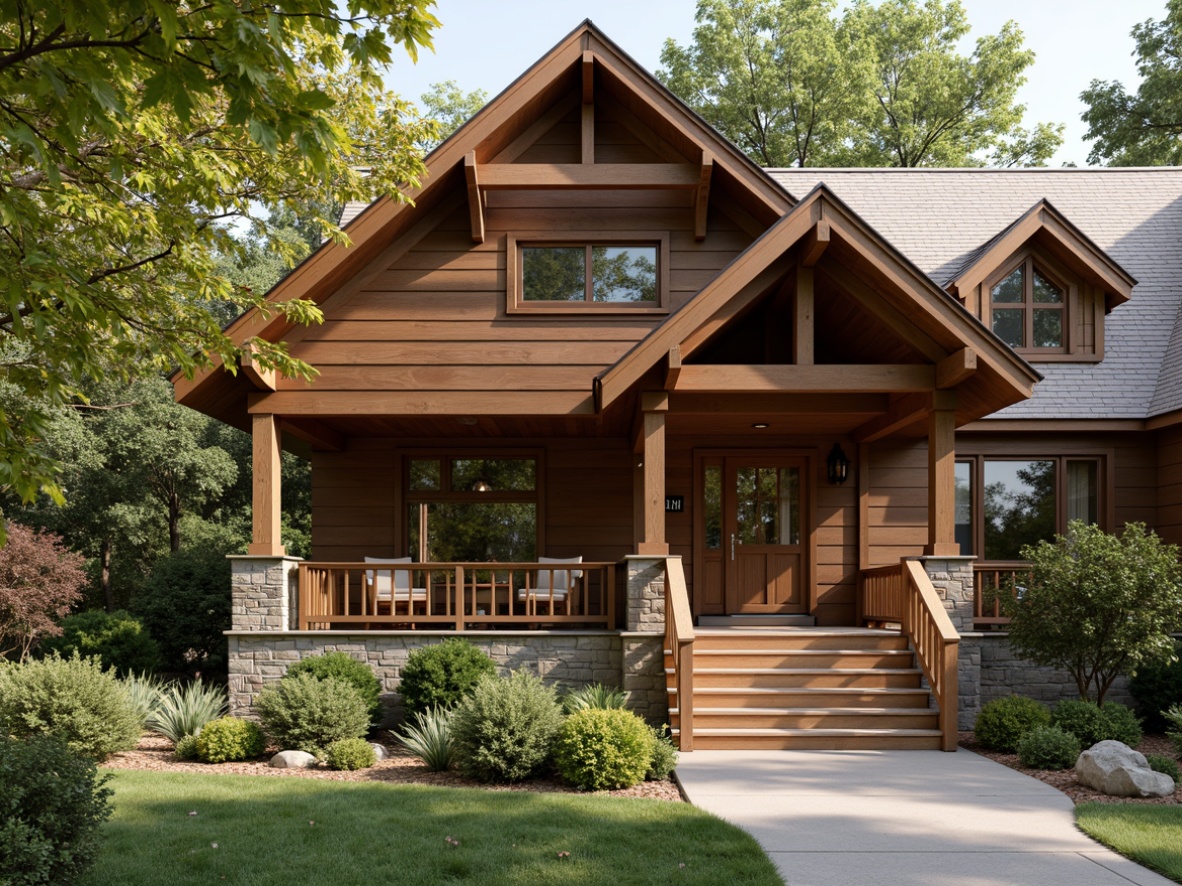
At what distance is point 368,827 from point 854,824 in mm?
3214

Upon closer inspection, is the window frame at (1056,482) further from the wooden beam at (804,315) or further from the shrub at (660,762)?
the shrub at (660,762)

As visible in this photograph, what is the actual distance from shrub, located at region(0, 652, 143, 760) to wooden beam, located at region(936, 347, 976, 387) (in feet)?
28.7

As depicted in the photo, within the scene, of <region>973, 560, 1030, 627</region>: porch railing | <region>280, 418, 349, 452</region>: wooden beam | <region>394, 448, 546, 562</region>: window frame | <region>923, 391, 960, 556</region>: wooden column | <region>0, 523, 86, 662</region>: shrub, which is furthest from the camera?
<region>0, 523, 86, 662</region>: shrub

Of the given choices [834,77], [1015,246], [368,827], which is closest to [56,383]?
[368,827]

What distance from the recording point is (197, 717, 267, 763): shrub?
8984 millimetres

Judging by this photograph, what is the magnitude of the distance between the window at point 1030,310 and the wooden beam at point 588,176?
4.90 metres

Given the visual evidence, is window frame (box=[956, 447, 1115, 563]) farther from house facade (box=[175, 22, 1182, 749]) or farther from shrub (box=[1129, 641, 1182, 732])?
shrub (box=[1129, 641, 1182, 732])

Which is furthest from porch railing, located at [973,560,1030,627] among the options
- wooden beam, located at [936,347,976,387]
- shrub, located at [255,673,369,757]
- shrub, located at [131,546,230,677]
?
shrub, located at [131,546,230,677]

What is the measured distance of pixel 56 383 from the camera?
17.0 ft

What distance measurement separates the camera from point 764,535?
13172 millimetres

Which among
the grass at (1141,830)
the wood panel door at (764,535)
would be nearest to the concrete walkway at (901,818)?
the grass at (1141,830)

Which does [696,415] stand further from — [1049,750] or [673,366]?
[1049,750]

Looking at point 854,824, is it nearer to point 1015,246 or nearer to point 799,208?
point 799,208

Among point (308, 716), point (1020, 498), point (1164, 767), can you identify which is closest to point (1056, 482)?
point (1020, 498)
